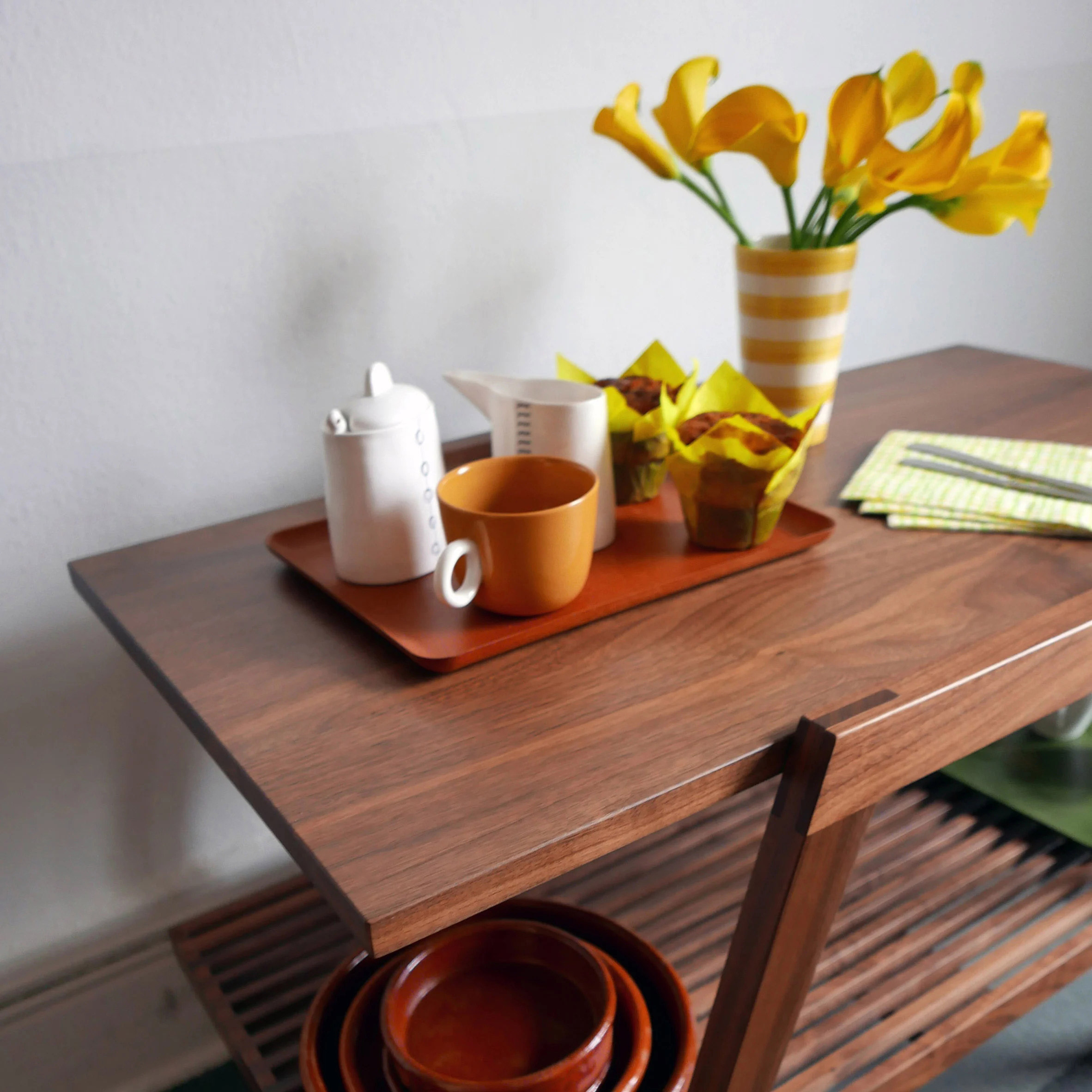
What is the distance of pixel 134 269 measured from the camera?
0.92 metres

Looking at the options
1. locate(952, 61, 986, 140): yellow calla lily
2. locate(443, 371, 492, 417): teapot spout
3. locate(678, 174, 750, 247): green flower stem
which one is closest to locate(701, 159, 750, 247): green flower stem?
locate(678, 174, 750, 247): green flower stem

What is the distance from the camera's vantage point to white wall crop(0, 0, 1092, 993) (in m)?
0.88

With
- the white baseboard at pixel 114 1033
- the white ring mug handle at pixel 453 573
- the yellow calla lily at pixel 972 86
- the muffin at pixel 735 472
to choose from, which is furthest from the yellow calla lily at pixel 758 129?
the white baseboard at pixel 114 1033

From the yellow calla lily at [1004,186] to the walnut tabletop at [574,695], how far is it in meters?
0.31

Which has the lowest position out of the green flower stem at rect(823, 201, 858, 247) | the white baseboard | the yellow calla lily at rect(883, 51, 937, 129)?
the white baseboard

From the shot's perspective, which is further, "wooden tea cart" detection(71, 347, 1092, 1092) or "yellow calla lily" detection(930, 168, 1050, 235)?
"yellow calla lily" detection(930, 168, 1050, 235)

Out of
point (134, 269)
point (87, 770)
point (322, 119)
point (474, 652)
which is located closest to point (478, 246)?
point (322, 119)

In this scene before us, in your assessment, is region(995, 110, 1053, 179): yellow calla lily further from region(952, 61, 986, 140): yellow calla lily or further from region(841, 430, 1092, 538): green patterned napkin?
region(841, 430, 1092, 538): green patterned napkin

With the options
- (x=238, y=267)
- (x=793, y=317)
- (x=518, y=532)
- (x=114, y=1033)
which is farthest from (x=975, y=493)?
(x=114, y=1033)

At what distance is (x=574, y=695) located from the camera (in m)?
0.63

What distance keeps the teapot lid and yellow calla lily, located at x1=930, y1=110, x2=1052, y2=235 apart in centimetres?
52

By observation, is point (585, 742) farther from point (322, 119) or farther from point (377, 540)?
point (322, 119)

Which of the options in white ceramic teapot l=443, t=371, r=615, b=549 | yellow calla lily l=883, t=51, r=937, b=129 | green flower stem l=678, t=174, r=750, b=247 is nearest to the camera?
white ceramic teapot l=443, t=371, r=615, b=549

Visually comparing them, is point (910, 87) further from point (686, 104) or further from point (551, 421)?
point (551, 421)
